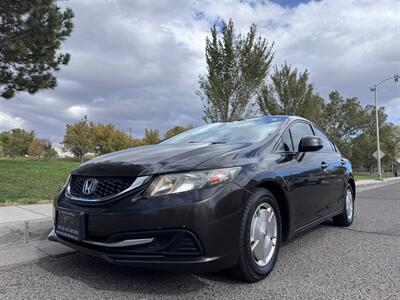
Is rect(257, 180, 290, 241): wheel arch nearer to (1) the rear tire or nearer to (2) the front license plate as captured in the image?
(2) the front license plate

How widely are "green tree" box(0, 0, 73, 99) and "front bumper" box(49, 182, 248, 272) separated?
6926 millimetres

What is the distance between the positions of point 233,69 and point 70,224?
1182 cm

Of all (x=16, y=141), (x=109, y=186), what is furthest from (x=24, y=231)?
(x=16, y=141)

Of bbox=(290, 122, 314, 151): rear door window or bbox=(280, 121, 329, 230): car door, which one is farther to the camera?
bbox=(290, 122, 314, 151): rear door window

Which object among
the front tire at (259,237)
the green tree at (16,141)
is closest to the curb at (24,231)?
the front tire at (259,237)

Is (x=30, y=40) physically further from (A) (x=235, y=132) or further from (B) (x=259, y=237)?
(B) (x=259, y=237)

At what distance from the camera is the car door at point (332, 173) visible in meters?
4.48

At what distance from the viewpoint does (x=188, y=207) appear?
2.54 metres

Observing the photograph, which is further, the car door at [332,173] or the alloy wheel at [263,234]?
the car door at [332,173]

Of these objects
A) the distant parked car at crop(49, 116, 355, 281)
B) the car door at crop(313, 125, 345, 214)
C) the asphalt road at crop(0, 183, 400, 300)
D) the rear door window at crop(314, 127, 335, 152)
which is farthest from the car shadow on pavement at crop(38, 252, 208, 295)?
the rear door window at crop(314, 127, 335, 152)

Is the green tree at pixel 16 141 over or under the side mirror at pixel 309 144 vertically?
over

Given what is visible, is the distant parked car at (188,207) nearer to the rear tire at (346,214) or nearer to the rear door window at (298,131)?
the rear door window at (298,131)

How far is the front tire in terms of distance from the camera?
2809mm

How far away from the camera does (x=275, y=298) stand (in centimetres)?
270
